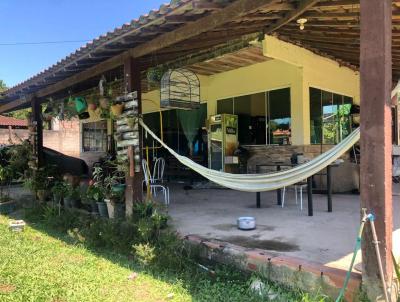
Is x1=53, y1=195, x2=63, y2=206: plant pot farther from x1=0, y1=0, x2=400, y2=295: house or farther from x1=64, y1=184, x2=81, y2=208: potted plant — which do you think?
x1=0, y1=0, x2=400, y2=295: house

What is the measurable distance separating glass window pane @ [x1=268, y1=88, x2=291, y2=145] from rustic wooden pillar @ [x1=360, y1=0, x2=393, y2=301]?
507 cm

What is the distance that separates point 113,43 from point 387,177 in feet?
10.6

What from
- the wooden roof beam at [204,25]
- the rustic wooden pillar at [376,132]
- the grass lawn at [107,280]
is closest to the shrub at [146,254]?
the grass lawn at [107,280]

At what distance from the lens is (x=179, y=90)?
243 inches

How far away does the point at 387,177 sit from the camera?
225 centimetres

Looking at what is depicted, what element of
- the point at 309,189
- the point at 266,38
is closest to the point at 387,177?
the point at 309,189

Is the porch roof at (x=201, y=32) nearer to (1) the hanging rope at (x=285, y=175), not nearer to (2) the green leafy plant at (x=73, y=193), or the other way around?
(1) the hanging rope at (x=285, y=175)

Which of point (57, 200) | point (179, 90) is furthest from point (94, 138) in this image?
point (179, 90)

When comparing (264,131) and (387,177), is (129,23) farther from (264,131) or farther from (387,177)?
(264,131)

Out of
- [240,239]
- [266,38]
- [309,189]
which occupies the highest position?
[266,38]

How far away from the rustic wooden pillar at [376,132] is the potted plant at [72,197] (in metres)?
4.38

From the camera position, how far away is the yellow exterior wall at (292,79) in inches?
266

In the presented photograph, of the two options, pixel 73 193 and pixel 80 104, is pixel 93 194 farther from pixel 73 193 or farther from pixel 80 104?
pixel 80 104

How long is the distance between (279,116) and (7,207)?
5532 mm
